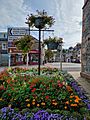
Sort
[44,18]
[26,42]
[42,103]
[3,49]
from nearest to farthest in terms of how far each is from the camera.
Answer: [42,103]
[44,18]
[26,42]
[3,49]

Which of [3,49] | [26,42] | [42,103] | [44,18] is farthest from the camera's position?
[3,49]

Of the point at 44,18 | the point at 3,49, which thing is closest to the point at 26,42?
the point at 44,18

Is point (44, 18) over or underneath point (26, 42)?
over

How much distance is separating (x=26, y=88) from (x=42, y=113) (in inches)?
47.9

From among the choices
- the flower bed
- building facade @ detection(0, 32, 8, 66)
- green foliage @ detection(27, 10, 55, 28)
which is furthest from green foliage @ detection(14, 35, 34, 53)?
building facade @ detection(0, 32, 8, 66)

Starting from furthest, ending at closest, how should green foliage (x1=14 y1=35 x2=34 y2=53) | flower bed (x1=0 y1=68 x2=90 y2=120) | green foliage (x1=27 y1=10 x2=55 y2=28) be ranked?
green foliage (x1=14 y1=35 x2=34 y2=53) < green foliage (x1=27 y1=10 x2=55 y2=28) < flower bed (x1=0 y1=68 x2=90 y2=120)

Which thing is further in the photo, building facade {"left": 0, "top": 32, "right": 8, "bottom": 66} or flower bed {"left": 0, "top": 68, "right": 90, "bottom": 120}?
building facade {"left": 0, "top": 32, "right": 8, "bottom": 66}

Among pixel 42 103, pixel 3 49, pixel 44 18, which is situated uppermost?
pixel 44 18

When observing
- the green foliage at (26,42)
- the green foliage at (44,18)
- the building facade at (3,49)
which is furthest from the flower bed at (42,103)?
the building facade at (3,49)

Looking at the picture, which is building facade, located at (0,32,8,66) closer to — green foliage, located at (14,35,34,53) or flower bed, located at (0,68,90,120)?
green foliage, located at (14,35,34,53)

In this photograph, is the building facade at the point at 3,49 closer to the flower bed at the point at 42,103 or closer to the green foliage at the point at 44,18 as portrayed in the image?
the green foliage at the point at 44,18

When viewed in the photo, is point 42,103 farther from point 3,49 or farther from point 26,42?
point 3,49

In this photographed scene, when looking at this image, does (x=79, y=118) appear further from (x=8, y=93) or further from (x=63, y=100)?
(x=8, y=93)

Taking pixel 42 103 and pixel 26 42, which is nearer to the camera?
pixel 42 103
